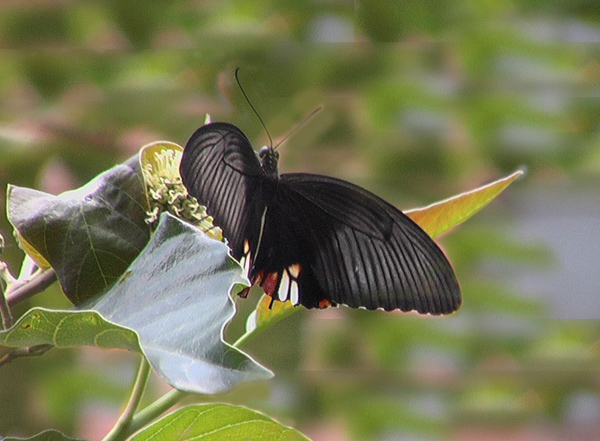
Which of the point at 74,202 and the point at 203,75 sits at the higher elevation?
the point at 74,202

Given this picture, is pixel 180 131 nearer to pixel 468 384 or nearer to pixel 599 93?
pixel 468 384

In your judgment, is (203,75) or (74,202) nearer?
(74,202)

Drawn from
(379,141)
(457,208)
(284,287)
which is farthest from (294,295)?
(379,141)

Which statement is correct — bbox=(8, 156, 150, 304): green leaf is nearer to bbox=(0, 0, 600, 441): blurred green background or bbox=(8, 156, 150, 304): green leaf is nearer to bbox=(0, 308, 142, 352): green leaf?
bbox=(0, 308, 142, 352): green leaf

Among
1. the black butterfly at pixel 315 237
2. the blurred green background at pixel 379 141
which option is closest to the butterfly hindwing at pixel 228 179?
the black butterfly at pixel 315 237

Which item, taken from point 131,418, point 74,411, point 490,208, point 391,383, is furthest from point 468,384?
point 131,418

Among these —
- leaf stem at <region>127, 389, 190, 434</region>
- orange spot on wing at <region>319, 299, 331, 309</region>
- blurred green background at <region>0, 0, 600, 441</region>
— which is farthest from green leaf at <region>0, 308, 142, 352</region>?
blurred green background at <region>0, 0, 600, 441</region>
